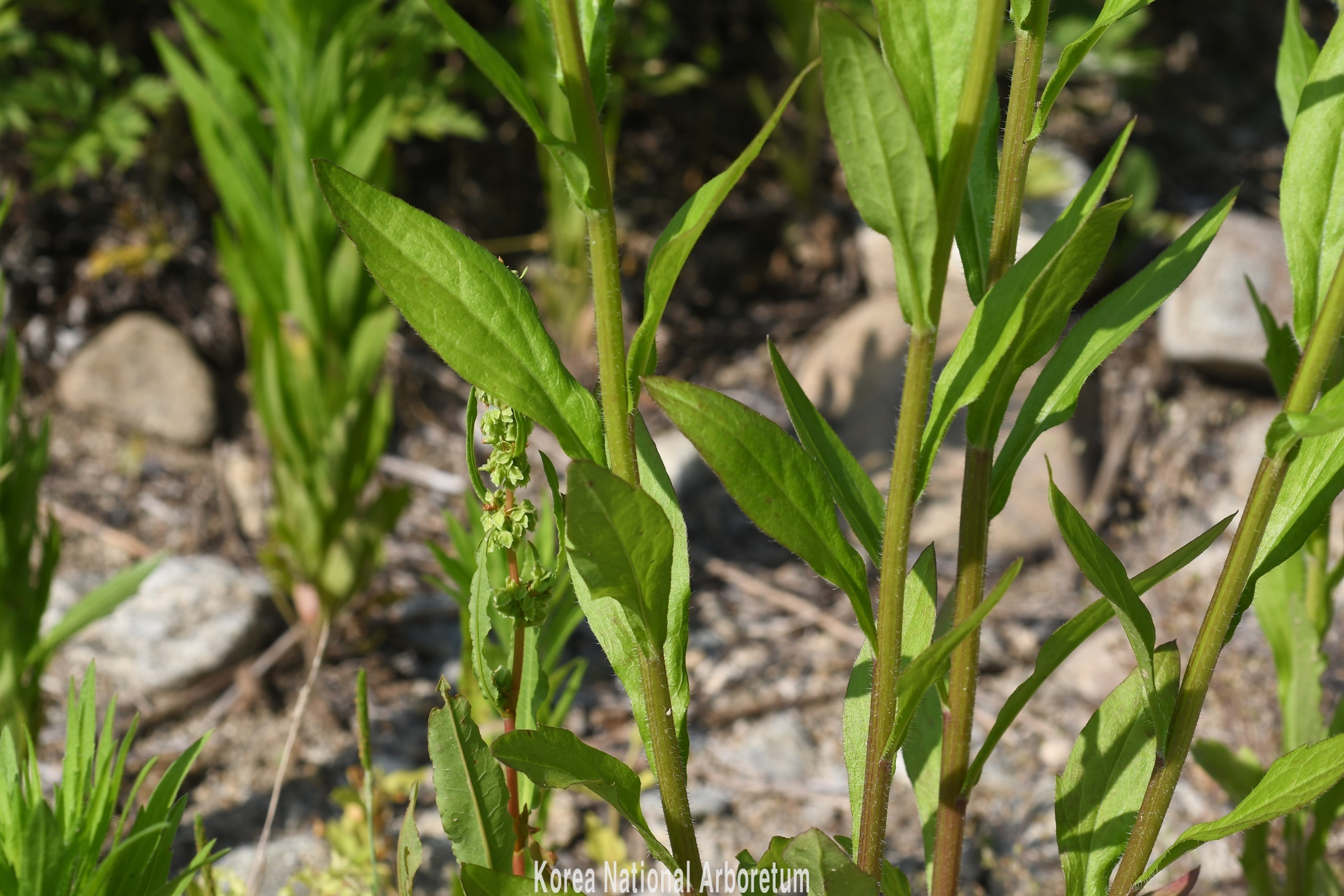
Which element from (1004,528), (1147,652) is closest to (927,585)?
(1147,652)

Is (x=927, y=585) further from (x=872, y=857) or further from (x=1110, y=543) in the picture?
(x=1110, y=543)

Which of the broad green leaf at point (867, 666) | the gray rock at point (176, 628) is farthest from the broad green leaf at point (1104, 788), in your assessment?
the gray rock at point (176, 628)

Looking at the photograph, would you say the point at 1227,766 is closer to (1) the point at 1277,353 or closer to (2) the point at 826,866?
(1) the point at 1277,353

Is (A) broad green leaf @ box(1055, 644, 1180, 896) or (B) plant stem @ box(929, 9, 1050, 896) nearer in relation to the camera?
(B) plant stem @ box(929, 9, 1050, 896)

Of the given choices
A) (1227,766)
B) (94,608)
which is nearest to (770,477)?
(1227,766)

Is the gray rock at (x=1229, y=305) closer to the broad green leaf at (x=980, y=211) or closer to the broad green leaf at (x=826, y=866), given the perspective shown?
the broad green leaf at (x=980, y=211)

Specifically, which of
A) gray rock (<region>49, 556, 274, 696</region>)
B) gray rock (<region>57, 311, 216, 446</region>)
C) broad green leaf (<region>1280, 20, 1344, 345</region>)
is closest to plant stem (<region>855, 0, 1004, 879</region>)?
broad green leaf (<region>1280, 20, 1344, 345</region>)

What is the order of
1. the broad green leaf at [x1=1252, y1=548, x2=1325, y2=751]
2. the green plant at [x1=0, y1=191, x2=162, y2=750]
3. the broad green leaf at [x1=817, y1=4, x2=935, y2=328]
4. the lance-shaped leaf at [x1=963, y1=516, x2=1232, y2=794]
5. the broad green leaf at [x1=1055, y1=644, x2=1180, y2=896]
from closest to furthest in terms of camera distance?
the broad green leaf at [x1=817, y1=4, x2=935, y2=328] → the lance-shaped leaf at [x1=963, y1=516, x2=1232, y2=794] → the broad green leaf at [x1=1055, y1=644, x2=1180, y2=896] → the broad green leaf at [x1=1252, y1=548, x2=1325, y2=751] → the green plant at [x1=0, y1=191, x2=162, y2=750]

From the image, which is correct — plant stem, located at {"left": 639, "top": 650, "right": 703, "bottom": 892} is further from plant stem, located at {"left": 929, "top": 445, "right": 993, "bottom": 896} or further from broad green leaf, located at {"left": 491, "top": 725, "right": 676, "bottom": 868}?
plant stem, located at {"left": 929, "top": 445, "right": 993, "bottom": 896}
